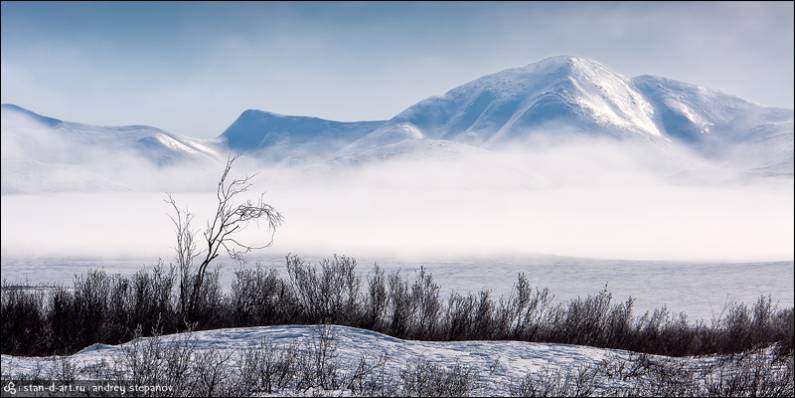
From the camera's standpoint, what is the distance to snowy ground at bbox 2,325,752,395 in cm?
1791

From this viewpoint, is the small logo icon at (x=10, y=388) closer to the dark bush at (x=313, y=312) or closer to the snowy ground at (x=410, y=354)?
the snowy ground at (x=410, y=354)

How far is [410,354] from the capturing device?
22.0 metres

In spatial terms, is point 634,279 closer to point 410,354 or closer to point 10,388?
point 410,354

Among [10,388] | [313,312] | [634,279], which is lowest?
[634,279]

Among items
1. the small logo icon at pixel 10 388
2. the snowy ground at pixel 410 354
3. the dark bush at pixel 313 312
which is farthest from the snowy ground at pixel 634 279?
the small logo icon at pixel 10 388

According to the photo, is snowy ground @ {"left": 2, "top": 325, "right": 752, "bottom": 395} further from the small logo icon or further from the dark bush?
the dark bush

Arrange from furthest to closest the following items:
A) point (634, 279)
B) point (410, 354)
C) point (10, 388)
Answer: point (634, 279)
point (410, 354)
point (10, 388)

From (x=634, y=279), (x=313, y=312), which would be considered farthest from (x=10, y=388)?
(x=634, y=279)

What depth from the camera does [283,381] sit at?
52.5 feet

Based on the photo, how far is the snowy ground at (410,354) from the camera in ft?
58.7

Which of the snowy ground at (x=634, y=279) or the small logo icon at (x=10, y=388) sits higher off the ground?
the small logo icon at (x=10, y=388)

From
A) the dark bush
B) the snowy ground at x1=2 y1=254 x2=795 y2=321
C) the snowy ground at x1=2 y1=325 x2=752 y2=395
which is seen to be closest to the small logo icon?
the snowy ground at x1=2 y1=325 x2=752 y2=395

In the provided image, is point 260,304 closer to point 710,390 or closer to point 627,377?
point 627,377

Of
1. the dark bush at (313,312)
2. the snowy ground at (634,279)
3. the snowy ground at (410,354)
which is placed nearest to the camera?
the snowy ground at (410,354)
